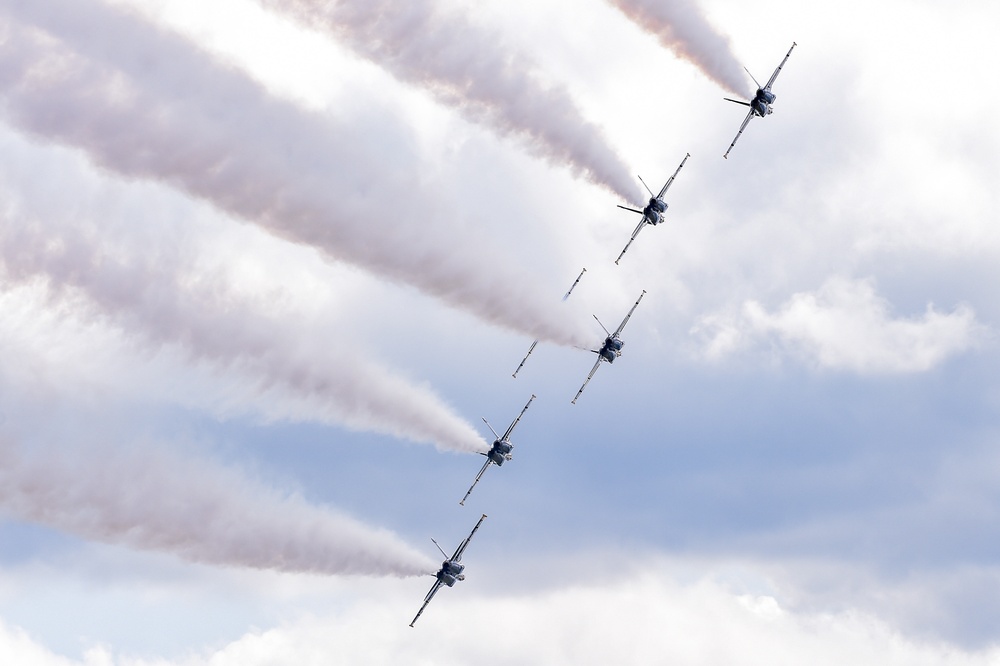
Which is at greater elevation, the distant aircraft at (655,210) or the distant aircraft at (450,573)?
the distant aircraft at (655,210)

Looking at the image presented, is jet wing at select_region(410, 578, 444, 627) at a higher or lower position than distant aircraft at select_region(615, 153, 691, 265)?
lower

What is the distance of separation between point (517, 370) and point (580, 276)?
6.48 m

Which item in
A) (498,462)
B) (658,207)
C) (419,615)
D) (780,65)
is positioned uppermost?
(780,65)

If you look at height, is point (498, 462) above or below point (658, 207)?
below

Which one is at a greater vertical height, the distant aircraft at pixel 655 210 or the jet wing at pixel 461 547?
the distant aircraft at pixel 655 210

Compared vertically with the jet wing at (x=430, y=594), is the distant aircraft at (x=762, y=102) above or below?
above

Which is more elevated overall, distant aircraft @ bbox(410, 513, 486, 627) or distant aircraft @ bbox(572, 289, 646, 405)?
distant aircraft @ bbox(572, 289, 646, 405)

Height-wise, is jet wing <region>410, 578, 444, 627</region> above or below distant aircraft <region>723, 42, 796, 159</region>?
below

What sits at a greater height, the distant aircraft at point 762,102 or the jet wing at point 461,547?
the distant aircraft at point 762,102

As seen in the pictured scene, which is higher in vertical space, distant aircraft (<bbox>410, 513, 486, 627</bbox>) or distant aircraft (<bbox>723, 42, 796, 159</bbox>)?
distant aircraft (<bbox>723, 42, 796, 159</bbox>)

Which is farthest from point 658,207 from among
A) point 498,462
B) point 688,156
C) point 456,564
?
point 456,564

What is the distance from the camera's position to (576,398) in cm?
8681

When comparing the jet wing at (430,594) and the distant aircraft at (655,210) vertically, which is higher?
the distant aircraft at (655,210)

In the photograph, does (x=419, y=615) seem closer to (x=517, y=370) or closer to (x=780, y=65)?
(x=517, y=370)
